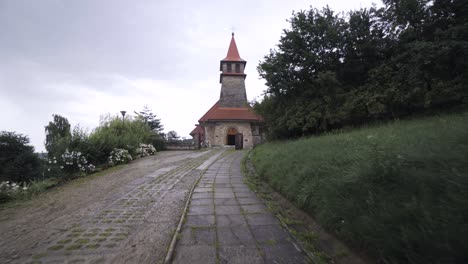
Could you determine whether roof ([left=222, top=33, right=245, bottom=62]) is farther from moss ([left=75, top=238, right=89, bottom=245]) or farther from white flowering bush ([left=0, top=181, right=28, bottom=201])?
moss ([left=75, top=238, right=89, bottom=245])

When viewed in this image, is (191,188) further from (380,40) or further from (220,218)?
(380,40)

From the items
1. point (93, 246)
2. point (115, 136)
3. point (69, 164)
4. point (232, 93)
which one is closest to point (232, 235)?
point (93, 246)

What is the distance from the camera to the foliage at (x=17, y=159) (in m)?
14.7

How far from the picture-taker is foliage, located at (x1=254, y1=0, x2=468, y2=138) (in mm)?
8164

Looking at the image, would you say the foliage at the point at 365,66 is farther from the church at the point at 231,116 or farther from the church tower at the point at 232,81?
the church tower at the point at 232,81

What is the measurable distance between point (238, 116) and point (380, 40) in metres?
17.1

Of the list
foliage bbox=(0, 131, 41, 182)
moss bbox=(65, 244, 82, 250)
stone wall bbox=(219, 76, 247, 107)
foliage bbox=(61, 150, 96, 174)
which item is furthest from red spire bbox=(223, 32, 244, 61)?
moss bbox=(65, 244, 82, 250)

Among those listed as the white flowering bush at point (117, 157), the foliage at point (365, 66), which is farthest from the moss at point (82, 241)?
the foliage at point (365, 66)

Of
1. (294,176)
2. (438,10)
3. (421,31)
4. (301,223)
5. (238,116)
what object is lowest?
(301,223)

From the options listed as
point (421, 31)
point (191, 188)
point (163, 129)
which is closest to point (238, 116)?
point (421, 31)

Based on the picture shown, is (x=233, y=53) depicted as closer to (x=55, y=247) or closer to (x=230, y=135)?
(x=230, y=135)

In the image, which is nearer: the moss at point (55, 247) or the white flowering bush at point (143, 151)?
the moss at point (55, 247)

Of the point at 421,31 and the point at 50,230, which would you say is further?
the point at 421,31

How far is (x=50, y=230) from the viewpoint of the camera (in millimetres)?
2926
